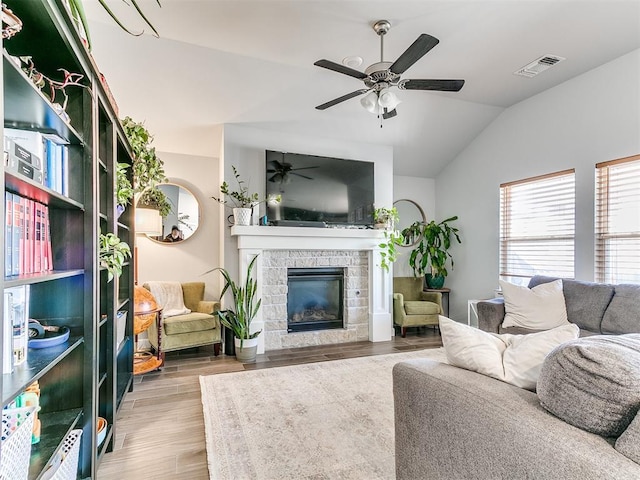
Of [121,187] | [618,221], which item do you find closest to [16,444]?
[121,187]

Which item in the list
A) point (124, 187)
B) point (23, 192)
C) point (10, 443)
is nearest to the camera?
point (10, 443)

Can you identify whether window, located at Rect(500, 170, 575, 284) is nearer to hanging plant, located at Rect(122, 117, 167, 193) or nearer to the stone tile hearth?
the stone tile hearth

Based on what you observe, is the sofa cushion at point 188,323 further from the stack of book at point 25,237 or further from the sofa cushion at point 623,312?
the sofa cushion at point 623,312

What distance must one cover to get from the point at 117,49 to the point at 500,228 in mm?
4776

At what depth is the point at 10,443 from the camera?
0.97 m

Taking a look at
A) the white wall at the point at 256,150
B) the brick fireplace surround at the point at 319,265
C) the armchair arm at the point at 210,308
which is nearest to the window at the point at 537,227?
the brick fireplace surround at the point at 319,265

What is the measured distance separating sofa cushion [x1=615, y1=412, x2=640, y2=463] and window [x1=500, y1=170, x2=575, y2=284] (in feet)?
12.1

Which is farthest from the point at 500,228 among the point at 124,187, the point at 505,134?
the point at 124,187

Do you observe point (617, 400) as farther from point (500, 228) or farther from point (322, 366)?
point (500, 228)

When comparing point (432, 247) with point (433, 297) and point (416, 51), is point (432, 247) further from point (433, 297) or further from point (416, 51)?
point (416, 51)

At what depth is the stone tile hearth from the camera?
4.14 meters

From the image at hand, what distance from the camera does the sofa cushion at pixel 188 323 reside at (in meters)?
3.59

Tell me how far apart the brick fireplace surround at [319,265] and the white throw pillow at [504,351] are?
2850mm

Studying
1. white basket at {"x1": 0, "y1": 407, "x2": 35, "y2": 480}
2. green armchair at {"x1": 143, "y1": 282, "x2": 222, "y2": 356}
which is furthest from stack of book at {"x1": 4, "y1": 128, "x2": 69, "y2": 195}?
green armchair at {"x1": 143, "y1": 282, "x2": 222, "y2": 356}
